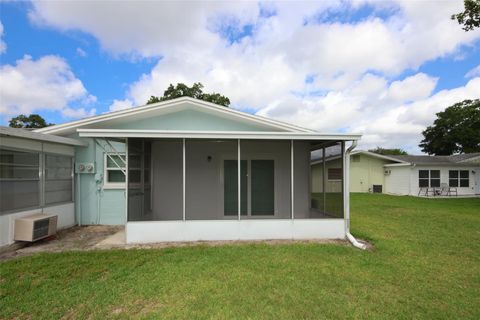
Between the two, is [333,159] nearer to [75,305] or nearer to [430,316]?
[430,316]

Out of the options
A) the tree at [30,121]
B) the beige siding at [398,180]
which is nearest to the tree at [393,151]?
the beige siding at [398,180]

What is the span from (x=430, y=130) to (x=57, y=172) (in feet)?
160

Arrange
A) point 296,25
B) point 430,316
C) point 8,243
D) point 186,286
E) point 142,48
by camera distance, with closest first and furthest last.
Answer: point 430,316 → point 186,286 → point 8,243 → point 296,25 → point 142,48

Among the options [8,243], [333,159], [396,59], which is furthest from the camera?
[396,59]

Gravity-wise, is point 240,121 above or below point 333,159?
above

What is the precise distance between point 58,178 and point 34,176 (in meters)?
0.86

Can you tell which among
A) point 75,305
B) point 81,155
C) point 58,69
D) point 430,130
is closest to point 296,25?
point 81,155

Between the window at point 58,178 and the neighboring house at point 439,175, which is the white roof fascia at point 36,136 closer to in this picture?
the window at point 58,178

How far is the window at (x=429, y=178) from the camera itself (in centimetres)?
2022

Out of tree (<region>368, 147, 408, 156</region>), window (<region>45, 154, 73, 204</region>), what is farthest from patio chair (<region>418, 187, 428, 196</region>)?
tree (<region>368, 147, 408, 156</region>)

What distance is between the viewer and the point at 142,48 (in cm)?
1203

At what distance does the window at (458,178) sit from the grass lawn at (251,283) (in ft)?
59.0

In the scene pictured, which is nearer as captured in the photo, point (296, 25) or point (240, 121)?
point (240, 121)

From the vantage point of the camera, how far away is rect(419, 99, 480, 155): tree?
119ft
